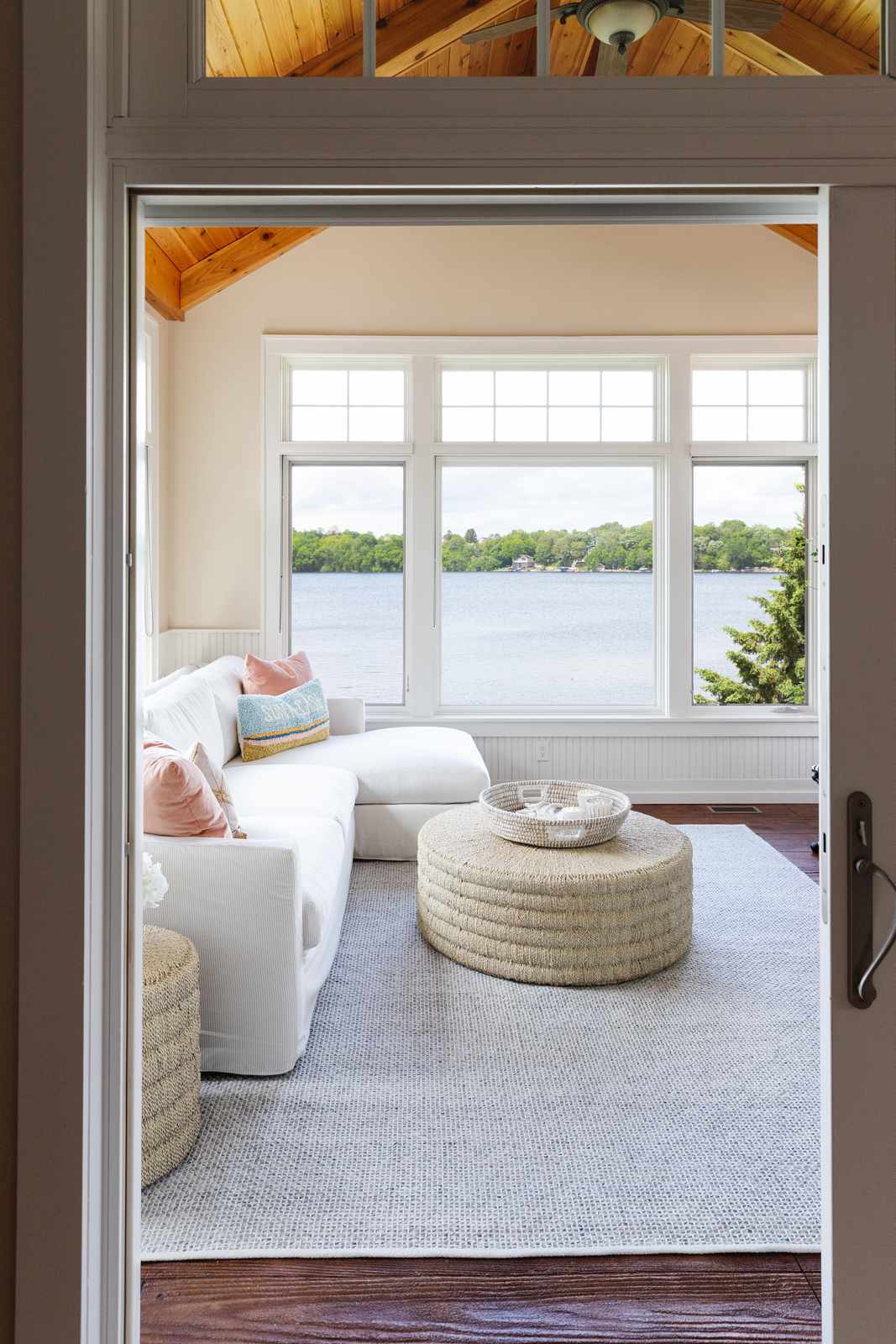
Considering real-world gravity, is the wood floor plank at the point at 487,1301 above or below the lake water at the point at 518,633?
below

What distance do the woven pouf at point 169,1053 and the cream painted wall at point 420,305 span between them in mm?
3764

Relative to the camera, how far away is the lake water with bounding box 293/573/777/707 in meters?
5.99

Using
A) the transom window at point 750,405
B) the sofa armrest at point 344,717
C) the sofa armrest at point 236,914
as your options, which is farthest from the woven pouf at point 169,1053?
the transom window at point 750,405

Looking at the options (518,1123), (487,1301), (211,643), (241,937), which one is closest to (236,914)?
(241,937)

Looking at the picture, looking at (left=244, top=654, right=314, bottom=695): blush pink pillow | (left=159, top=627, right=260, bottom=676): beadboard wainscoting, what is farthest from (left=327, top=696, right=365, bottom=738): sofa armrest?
(left=159, top=627, right=260, bottom=676): beadboard wainscoting

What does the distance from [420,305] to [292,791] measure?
10.8 feet

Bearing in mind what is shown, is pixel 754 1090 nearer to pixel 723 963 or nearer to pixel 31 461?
pixel 723 963

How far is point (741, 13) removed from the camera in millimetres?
1462

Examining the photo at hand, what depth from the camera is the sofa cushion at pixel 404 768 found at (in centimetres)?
464

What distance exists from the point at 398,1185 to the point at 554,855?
1404 millimetres

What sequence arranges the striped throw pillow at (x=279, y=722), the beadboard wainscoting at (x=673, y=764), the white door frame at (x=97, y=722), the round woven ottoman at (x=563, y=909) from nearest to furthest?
1. the white door frame at (x=97, y=722)
2. the round woven ottoman at (x=563, y=909)
3. the striped throw pillow at (x=279, y=722)
4. the beadboard wainscoting at (x=673, y=764)

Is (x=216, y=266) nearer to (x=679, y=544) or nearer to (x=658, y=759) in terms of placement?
(x=679, y=544)

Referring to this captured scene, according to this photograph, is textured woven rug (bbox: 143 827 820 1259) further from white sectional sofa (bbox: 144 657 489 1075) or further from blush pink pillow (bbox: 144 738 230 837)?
blush pink pillow (bbox: 144 738 230 837)

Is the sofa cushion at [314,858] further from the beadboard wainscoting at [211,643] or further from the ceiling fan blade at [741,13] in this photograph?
the beadboard wainscoting at [211,643]
